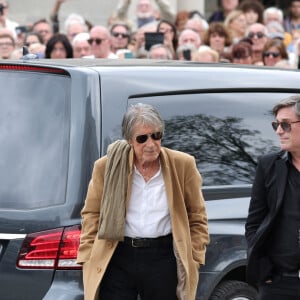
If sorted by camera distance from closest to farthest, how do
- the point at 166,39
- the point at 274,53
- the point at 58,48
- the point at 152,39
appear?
1. the point at 58,48
2. the point at 152,39
3. the point at 274,53
4. the point at 166,39

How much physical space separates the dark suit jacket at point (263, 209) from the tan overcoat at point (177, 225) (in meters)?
0.28

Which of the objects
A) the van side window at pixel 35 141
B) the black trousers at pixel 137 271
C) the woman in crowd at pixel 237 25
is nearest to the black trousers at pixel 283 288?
the black trousers at pixel 137 271

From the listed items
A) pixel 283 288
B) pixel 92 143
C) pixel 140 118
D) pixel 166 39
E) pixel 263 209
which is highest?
pixel 140 118

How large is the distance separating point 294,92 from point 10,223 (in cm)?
189

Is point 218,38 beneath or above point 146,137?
beneath

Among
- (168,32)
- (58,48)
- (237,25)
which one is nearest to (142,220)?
(58,48)

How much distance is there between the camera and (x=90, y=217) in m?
5.49

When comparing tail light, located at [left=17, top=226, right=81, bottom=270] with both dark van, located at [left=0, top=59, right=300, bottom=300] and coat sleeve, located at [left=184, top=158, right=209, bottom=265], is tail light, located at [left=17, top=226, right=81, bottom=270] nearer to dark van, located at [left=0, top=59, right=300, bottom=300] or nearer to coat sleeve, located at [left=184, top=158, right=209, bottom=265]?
dark van, located at [left=0, top=59, right=300, bottom=300]

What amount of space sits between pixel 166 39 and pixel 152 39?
4.97 ft

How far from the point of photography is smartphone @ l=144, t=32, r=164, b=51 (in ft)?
39.2

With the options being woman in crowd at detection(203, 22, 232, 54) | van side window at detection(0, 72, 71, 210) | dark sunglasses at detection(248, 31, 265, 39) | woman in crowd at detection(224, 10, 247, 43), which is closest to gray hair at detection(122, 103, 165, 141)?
van side window at detection(0, 72, 71, 210)

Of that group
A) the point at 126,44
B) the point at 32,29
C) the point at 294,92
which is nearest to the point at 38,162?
the point at 294,92

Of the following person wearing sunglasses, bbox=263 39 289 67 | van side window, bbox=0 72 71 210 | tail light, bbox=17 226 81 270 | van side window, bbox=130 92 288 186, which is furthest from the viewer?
person wearing sunglasses, bbox=263 39 289 67

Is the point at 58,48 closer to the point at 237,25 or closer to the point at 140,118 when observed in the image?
the point at 237,25
